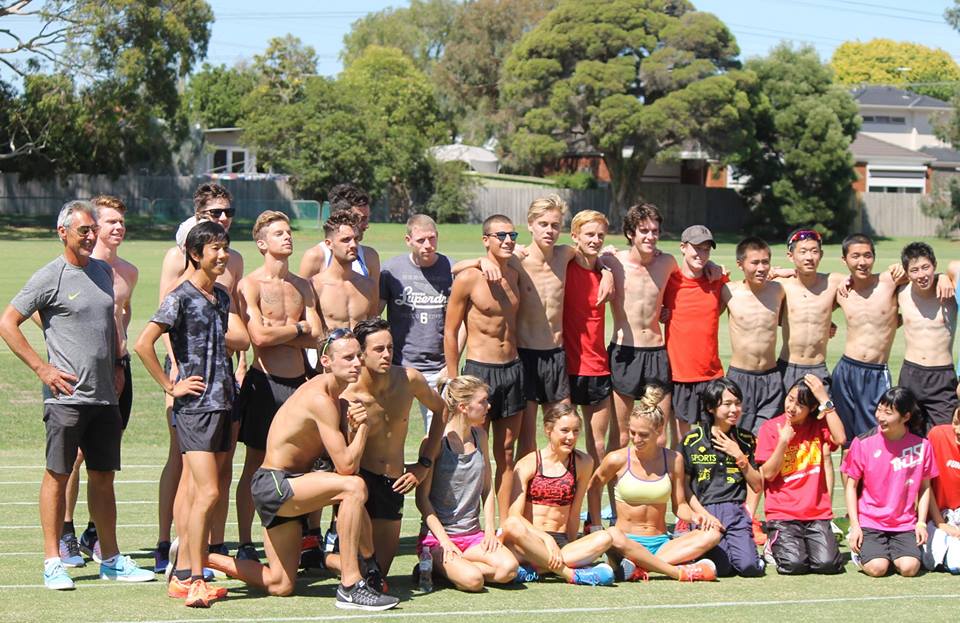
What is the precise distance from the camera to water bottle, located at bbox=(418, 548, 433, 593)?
7434 mm

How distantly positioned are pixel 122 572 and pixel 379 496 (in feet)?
5.10

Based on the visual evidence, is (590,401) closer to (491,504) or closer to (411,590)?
(491,504)

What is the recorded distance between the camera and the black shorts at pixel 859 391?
9422 millimetres

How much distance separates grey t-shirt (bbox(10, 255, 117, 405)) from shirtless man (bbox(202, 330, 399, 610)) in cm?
109

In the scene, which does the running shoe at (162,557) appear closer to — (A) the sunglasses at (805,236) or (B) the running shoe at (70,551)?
(B) the running shoe at (70,551)

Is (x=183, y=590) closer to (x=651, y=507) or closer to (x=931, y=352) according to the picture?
(x=651, y=507)

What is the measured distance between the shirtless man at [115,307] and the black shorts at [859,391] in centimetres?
514

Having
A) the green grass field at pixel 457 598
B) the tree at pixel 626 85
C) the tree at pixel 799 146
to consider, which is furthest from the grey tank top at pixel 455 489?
the tree at pixel 799 146

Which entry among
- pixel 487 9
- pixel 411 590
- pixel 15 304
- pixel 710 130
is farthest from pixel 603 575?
pixel 487 9

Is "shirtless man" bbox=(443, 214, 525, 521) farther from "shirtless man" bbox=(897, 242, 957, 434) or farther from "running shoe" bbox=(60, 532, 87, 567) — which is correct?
"shirtless man" bbox=(897, 242, 957, 434)

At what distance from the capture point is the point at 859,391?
9453mm

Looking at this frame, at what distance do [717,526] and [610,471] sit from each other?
0.76m

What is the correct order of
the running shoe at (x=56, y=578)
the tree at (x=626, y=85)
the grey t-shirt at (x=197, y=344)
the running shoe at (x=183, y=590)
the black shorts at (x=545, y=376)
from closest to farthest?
the running shoe at (x=183, y=590) < the running shoe at (x=56, y=578) < the grey t-shirt at (x=197, y=344) < the black shorts at (x=545, y=376) < the tree at (x=626, y=85)

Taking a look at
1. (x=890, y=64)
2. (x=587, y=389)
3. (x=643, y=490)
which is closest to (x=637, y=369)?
(x=587, y=389)
